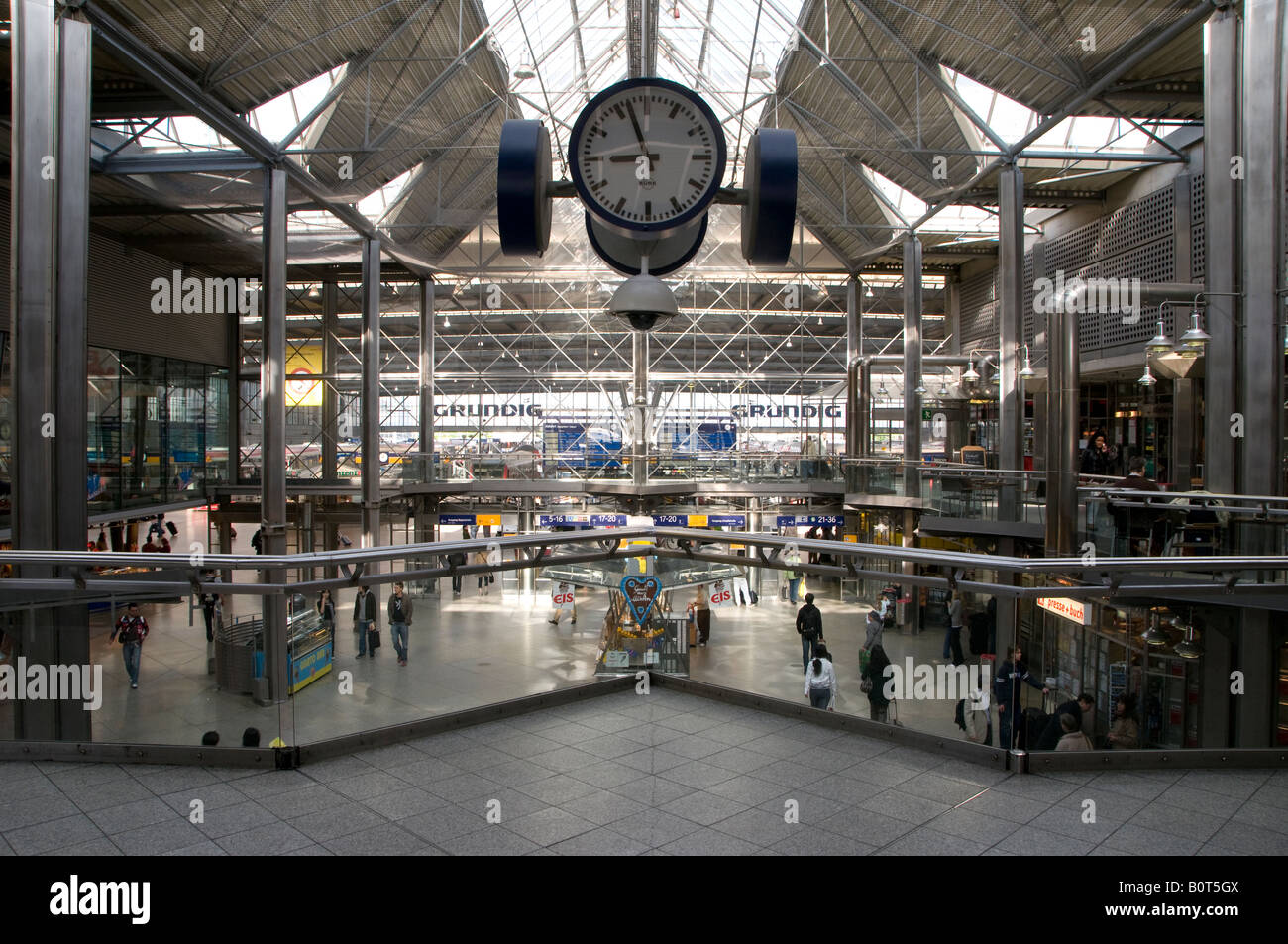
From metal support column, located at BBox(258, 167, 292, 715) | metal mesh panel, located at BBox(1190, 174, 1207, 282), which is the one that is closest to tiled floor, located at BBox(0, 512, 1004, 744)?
metal support column, located at BBox(258, 167, 292, 715)

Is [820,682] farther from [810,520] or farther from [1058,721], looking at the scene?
[810,520]

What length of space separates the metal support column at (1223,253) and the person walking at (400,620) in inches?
331

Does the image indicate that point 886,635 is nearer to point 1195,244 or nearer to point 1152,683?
point 1152,683

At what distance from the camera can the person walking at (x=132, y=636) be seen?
129 inches

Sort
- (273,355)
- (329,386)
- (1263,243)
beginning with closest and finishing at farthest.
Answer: (1263,243) < (273,355) < (329,386)

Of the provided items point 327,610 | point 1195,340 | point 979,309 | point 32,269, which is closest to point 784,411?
point 979,309

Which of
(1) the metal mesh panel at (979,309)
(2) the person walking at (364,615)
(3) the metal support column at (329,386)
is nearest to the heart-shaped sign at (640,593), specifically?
(2) the person walking at (364,615)

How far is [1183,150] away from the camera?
653 inches

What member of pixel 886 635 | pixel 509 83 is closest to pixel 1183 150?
pixel 509 83

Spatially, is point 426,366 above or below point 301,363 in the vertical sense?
below

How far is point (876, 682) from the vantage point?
3.52 meters

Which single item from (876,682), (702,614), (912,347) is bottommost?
(876,682)

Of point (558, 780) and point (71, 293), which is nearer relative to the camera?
point (558, 780)

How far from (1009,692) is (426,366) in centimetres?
2399
